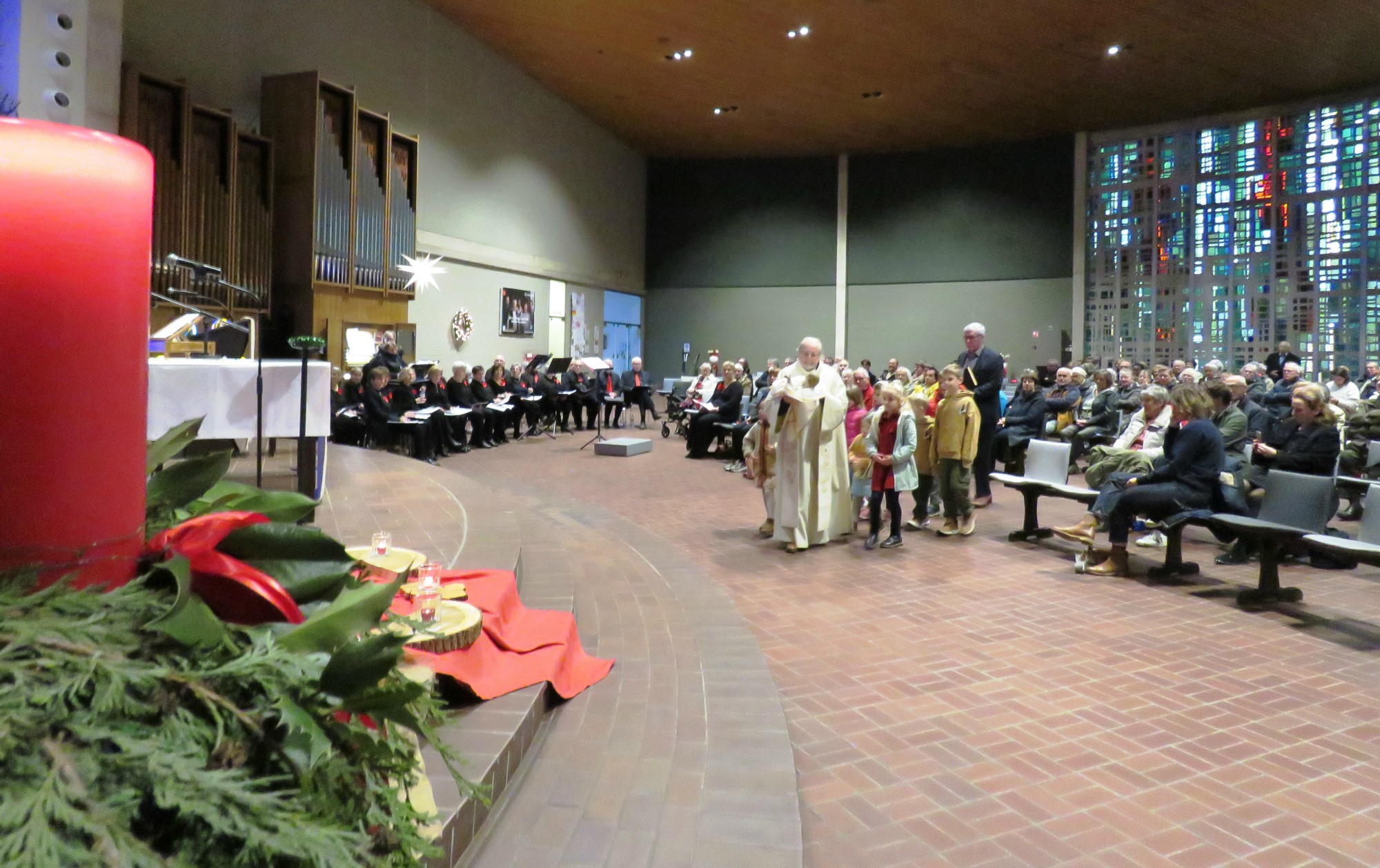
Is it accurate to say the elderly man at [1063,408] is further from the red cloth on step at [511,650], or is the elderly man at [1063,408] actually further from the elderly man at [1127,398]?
the red cloth on step at [511,650]

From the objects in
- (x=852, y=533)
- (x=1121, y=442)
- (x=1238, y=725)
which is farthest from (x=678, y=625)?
(x=1121, y=442)

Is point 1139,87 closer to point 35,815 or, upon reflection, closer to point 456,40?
point 456,40

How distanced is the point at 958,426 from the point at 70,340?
693 centimetres

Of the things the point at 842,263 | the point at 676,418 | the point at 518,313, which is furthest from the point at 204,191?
the point at 842,263

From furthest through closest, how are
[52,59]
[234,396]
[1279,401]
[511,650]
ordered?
[1279,401] → [234,396] → [52,59] → [511,650]

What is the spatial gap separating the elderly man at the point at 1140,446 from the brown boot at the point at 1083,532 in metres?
0.46

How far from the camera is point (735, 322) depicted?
23.2 m

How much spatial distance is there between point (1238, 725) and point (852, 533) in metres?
3.76

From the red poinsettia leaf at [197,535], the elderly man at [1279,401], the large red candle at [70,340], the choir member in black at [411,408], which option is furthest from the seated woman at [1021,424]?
the large red candle at [70,340]

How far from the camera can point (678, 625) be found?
441 cm

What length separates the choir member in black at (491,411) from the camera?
13094 mm

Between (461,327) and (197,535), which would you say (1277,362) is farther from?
(197,535)

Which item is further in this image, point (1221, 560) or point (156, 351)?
point (1221, 560)

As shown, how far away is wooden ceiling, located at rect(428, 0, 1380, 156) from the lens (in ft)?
44.5
